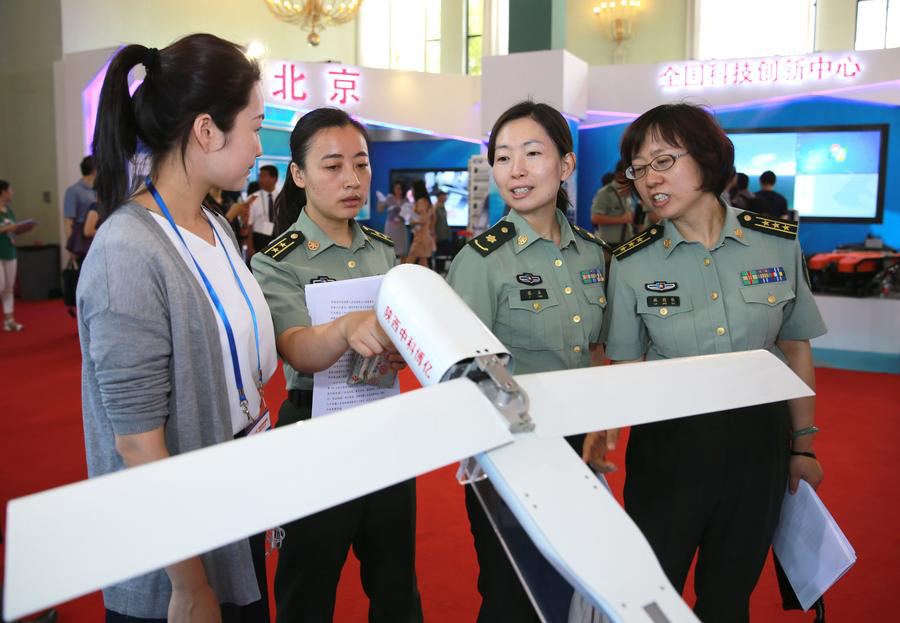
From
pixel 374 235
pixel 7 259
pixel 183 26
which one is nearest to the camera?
pixel 374 235

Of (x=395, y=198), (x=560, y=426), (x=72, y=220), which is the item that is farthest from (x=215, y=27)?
(x=560, y=426)

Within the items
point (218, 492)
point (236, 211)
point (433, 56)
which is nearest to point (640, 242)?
point (218, 492)

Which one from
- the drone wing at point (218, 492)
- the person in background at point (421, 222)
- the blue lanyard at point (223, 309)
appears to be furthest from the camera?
the person in background at point (421, 222)

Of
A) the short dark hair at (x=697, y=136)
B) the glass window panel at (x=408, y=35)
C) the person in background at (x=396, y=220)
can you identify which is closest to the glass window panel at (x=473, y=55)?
the glass window panel at (x=408, y=35)

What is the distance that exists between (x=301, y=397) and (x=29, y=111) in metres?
9.49

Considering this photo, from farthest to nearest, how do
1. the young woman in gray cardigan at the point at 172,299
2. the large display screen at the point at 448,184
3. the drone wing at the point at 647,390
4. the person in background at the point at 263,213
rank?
the large display screen at the point at 448,184, the person in background at the point at 263,213, the young woman in gray cardigan at the point at 172,299, the drone wing at the point at 647,390

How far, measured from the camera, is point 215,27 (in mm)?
10781

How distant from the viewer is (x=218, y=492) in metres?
0.61

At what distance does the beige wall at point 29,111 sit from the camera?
8.91m

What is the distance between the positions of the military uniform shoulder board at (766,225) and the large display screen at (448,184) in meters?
8.91

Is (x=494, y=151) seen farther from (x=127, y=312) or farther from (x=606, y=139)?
(x=606, y=139)

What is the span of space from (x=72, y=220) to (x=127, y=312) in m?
6.29

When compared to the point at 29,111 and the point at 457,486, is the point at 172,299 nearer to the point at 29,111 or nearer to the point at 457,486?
the point at 457,486

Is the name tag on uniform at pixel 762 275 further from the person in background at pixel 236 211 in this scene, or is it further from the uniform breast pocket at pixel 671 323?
the person in background at pixel 236 211
